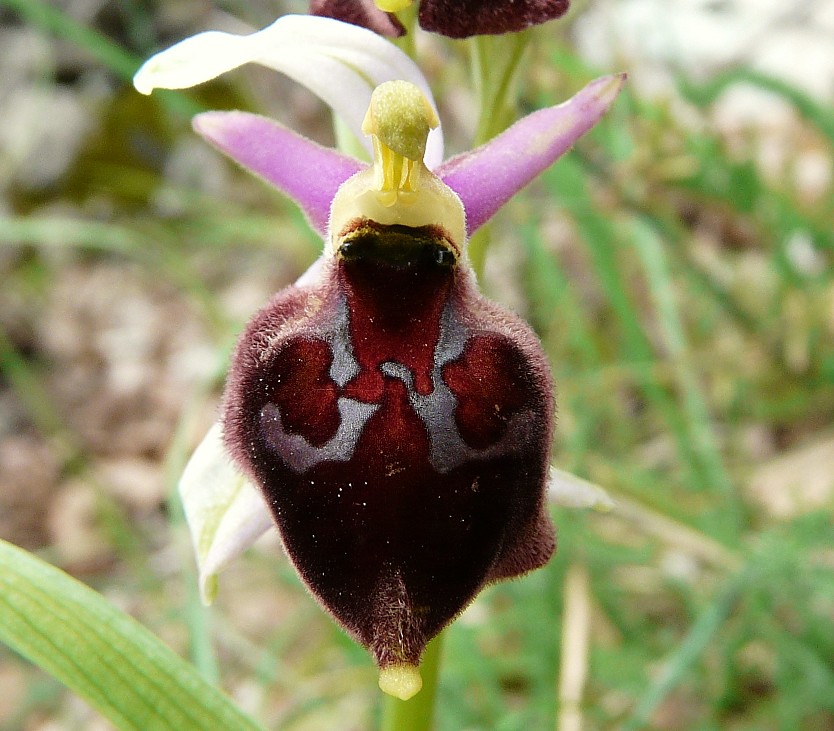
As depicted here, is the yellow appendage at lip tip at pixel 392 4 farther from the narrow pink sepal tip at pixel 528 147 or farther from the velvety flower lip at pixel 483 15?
the narrow pink sepal tip at pixel 528 147

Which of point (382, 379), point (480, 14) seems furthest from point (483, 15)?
point (382, 379)

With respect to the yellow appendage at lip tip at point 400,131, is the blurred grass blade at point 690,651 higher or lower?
lower

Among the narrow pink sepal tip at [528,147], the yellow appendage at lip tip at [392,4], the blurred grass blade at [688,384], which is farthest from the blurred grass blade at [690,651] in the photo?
the yellow appendage at lip tip at [392,4]

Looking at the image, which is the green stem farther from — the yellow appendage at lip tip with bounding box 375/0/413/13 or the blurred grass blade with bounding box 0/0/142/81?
the blurred grass blade with bounding box 0/0/142/81

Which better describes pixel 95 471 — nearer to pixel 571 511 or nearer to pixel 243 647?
pixel 243 647

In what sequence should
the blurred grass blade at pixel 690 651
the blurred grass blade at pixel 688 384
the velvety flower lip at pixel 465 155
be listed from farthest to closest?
1. the blurred grass blade at pixel 688 384
2. the blurred grass blade at pixel 690 651
3. the velvety flower lip at pixel 465 155
